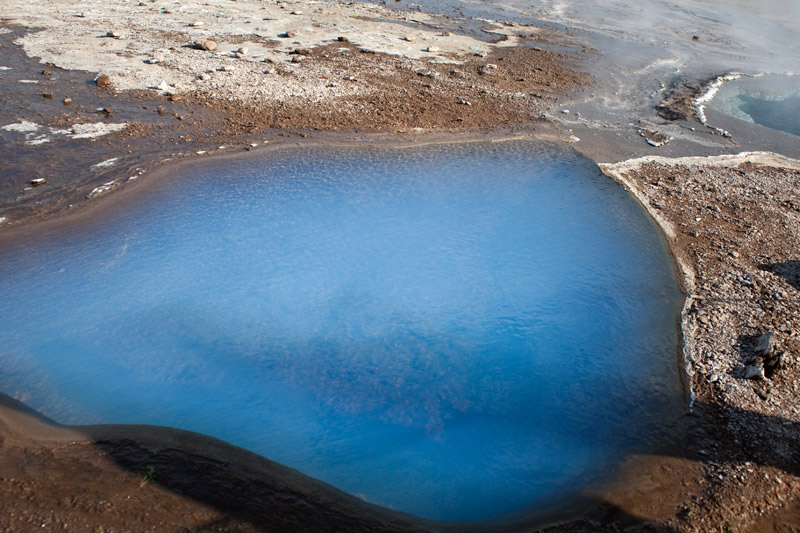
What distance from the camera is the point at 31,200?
5.79 m

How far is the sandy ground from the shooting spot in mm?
3209

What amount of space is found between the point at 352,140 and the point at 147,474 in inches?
209

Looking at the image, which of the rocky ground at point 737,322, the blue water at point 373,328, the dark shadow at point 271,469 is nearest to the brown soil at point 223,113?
the blue water at point 373,328

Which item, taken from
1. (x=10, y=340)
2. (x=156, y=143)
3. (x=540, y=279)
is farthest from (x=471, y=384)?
(x=156, y=143)

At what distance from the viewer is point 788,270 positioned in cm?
541

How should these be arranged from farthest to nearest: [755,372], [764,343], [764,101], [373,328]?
[764,101] < [373,328] < [764,343] < [755,372]

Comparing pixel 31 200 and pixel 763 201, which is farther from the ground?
pixel 763 201

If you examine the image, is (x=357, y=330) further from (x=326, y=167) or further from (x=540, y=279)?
(x=326, y=167)

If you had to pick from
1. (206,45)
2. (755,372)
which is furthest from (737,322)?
(206,45)

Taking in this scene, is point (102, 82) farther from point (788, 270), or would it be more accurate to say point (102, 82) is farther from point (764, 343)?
point (788, 270)

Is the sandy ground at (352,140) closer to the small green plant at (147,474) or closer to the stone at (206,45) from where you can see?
the small green plant at (147,474)

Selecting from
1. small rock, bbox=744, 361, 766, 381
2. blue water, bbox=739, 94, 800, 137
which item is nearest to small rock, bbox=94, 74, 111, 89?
small rock, bbox=744, 361, 766, 381

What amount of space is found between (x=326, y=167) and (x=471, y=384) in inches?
147

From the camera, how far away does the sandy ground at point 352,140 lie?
3209 mm
